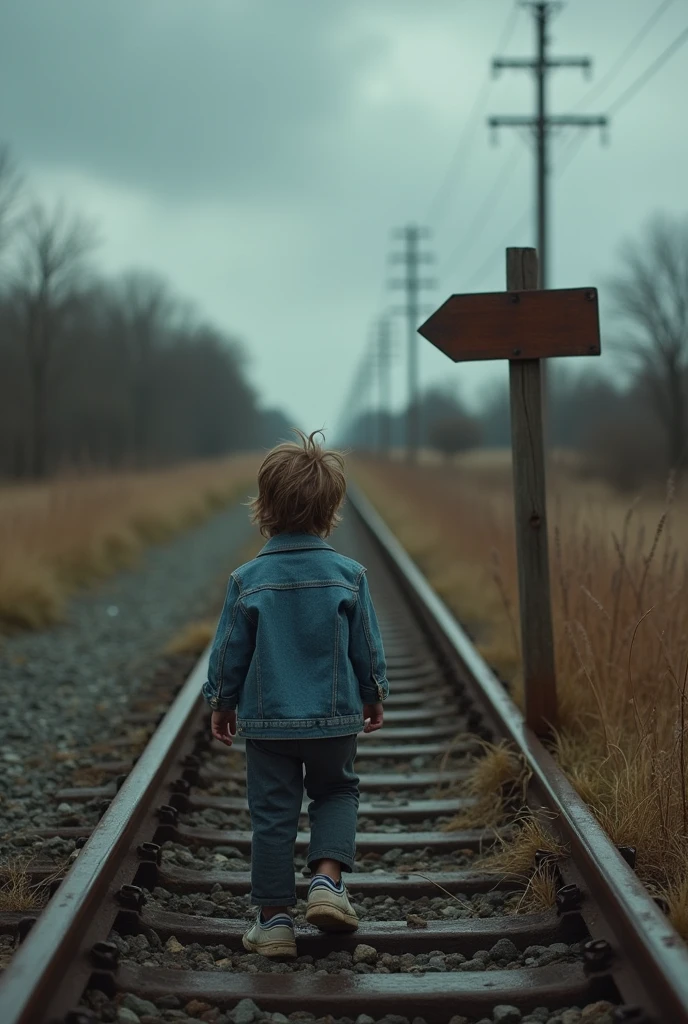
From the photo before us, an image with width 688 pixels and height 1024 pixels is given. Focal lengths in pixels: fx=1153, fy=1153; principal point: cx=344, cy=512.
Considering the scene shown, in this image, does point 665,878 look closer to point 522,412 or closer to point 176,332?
point 522,412

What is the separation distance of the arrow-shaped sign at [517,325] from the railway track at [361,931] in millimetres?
1498

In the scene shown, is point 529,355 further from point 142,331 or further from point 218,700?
point 142,331

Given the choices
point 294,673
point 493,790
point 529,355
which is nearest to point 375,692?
point 294,673

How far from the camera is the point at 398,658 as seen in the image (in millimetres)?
7242

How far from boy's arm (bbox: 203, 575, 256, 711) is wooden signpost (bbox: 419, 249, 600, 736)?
1.68 m

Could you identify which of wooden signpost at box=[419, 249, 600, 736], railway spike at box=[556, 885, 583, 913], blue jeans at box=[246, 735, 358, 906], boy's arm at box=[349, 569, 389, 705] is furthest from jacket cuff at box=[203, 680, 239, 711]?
wooden signpost at box=[419, 249, 600, 736]

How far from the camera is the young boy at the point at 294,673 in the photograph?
9.83ft

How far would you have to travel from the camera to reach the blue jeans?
3041 millimetres

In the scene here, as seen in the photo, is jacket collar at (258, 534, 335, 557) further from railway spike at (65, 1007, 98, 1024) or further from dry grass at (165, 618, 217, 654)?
dry grass at (165, 618, 217, 654)

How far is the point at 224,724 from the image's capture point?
313cm

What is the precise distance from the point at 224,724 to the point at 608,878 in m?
1.07

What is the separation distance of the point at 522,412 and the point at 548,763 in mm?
1456

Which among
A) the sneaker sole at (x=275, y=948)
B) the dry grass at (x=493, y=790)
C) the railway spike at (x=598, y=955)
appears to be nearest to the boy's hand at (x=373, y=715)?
the sneaker sole at (x=275, y=948)

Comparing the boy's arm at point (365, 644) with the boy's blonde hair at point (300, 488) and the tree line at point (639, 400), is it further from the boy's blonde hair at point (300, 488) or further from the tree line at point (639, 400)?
the tree line at point (639, 400)
